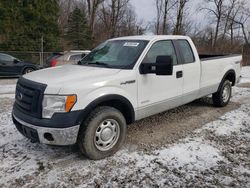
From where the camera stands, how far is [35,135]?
10.9 feet

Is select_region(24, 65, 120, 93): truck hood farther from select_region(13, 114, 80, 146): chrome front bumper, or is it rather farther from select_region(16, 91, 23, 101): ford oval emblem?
select_region(13, 114, 80, 146): chrome front bumper

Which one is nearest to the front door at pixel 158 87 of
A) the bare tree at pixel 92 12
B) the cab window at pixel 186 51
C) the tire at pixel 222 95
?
the cab window at pixel 186 51

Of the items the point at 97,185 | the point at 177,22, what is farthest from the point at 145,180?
the point at 177,22

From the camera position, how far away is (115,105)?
13.1ft

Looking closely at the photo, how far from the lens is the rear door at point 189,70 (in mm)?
4988

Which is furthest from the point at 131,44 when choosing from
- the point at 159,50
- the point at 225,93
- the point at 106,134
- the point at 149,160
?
the point at 225,93

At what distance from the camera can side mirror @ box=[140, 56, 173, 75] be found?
3.84m

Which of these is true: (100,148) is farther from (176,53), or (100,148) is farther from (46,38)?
(46,38)

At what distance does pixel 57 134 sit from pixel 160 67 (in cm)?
189

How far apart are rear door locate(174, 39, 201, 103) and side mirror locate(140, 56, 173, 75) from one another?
1175 mm

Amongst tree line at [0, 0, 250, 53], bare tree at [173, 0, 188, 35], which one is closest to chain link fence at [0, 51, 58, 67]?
tree line at [0, 0, 250, 53]

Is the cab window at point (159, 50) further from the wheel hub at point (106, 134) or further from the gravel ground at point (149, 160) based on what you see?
the gravel ground at point (149, 160)

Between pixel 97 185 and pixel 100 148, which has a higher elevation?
pixel 100 148

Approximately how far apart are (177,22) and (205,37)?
5.79m
